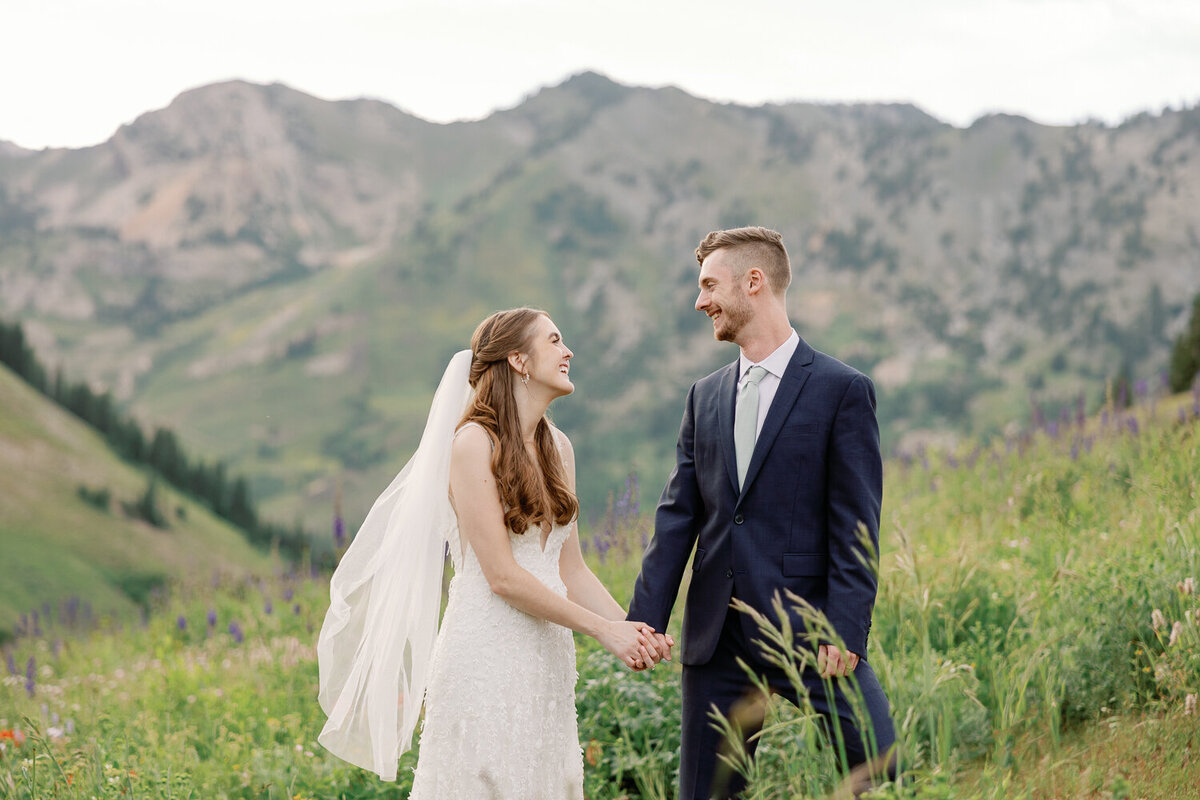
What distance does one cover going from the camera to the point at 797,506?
345cm

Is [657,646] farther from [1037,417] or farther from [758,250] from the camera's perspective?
[1037,417]

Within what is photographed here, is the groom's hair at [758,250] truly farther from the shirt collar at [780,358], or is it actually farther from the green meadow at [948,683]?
the green meadow at [948,683]

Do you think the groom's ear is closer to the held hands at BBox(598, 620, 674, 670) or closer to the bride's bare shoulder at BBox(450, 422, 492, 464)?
the bride's bare shoulder at BBox(450, 422, 492, 464)

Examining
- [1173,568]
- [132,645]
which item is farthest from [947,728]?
[132,645]

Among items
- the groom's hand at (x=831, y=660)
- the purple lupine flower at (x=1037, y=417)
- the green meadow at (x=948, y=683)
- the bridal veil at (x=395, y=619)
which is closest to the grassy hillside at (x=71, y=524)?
the green meadow at (x=948, y=683)

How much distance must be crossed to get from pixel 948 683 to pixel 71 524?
32.7m

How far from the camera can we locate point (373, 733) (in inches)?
156

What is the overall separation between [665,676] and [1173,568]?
2517mm

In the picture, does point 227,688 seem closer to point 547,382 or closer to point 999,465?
point 547,382

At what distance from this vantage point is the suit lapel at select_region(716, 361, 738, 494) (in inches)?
140

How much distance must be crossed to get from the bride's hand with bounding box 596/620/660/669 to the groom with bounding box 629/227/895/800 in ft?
0.32

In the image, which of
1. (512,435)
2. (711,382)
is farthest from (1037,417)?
(512,435)

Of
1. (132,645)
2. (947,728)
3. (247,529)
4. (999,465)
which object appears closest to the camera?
(947,728)

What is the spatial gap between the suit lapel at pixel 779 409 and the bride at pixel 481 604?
74cm
